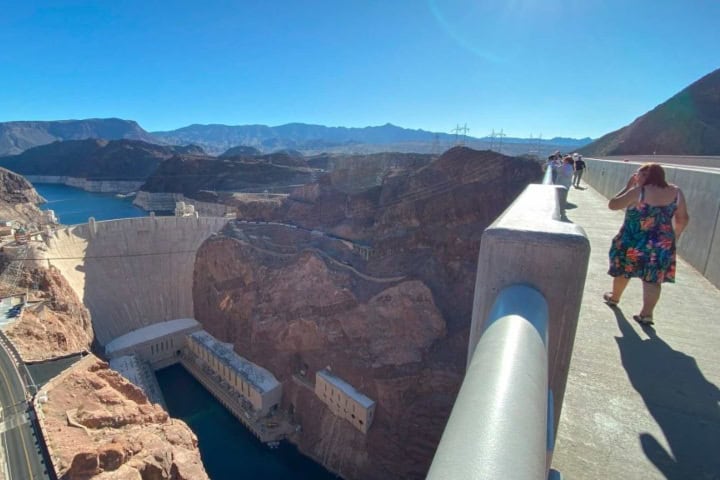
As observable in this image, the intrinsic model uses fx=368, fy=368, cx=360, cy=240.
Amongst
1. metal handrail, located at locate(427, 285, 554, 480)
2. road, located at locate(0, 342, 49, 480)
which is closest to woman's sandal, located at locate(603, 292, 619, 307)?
metal handrail, located at locate(427, 285, 554, 480)

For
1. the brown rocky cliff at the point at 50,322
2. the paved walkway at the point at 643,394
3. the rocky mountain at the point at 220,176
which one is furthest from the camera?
the rocky mountain at the point at 220,176

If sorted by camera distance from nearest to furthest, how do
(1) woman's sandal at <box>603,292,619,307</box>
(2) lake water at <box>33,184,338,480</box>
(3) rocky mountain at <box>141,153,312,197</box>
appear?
1. (1) woman's sandal at <box>603,292,619,307</box>
2. (2) lake water at <box>33,184,338,480</box>
3. (3) rocky mountain at <box>141,153,312,197</box>

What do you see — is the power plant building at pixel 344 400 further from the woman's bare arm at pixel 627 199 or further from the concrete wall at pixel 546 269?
the concrete wall at pixel 546 269

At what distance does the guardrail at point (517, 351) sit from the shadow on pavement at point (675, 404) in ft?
2.15

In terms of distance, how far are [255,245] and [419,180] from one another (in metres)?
16.7

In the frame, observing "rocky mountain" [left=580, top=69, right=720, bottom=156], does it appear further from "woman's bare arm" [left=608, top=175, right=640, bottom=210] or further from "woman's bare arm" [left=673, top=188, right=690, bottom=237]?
"woman's bare arm" [left=608, top=175, right=640, bottom=210]

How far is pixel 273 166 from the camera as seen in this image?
76.2m

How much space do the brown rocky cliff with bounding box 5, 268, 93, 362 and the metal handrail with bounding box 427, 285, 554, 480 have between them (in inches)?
923

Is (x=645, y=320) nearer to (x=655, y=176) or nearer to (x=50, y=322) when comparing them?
(x=655, y=176)

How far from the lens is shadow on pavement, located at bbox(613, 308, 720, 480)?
2055 millimetres

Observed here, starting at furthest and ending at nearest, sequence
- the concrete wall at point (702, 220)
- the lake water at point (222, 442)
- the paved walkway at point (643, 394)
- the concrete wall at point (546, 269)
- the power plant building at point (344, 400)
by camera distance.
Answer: the lake water at point (222, 442), the power plant building at point (344, 400), the concrete wall at point (702, 220), the paved walkway at point (643, 394), the concrete wall at point (546, 269)

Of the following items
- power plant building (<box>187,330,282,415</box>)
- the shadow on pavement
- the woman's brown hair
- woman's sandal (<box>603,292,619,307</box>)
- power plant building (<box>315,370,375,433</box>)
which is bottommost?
power plant building (<box>187,330,282,415</box>)

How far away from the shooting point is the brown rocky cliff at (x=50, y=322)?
18.9m

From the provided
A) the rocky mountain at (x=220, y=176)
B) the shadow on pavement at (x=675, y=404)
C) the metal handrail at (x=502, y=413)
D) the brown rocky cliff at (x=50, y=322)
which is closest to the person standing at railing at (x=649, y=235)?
the shadow on pavement at (x=675, y=404)
